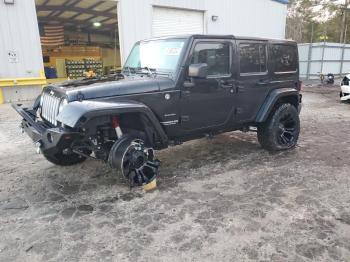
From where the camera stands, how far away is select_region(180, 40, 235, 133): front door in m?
4.21

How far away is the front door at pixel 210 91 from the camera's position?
13.8 feet

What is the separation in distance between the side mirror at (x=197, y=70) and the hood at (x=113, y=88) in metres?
0.28

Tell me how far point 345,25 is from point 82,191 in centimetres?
3911

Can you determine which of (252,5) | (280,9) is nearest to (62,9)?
(252,5)

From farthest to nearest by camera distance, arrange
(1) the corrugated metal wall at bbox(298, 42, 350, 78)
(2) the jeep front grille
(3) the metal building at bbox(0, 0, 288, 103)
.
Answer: (1) the corrugated metal wall at bbox(298, 42, 350, 78) < (3) the metal building at bbox(0, 0, 288, 103) < (2) the jeep front grille

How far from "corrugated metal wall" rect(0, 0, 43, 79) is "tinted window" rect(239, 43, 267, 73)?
26.7 feet

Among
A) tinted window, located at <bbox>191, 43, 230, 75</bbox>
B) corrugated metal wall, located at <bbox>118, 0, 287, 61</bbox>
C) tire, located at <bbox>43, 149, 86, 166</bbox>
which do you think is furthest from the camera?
corrugated metal wall, located at <bbox>118, 0, 287, 61</bbox>

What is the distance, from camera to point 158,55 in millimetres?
4441

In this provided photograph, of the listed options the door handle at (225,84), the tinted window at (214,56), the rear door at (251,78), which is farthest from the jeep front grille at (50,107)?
the rear door at (251,78)

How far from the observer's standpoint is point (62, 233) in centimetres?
303

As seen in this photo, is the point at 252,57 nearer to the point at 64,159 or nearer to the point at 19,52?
the point at 64,159

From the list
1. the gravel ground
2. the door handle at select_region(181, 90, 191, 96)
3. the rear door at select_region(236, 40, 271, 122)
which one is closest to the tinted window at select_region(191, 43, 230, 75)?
the rear door at select_region(236, 40, 271, 122)

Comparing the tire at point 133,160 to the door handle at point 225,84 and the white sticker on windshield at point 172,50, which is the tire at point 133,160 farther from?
the door handle at point 225,84

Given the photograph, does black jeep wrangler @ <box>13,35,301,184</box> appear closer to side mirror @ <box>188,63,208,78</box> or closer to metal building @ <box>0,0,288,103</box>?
side mirror @ <box>188,63,208,78</box>
